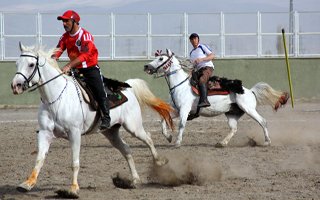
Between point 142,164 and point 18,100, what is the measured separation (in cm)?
1721

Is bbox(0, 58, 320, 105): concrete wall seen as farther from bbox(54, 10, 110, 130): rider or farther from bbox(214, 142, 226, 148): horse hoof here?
bbox(54, 10, 110, 130): rider

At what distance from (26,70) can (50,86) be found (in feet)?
1.38

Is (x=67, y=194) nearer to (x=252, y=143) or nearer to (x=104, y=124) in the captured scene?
(x=104, y=124)

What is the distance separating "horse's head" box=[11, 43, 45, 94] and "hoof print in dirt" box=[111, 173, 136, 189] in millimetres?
1714

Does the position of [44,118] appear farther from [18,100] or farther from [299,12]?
[299,12]

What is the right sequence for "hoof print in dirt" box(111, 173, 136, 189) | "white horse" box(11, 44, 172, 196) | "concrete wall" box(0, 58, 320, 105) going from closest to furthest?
"white horse" box(11, 44, 172, 196), "hoof print in dirt" box(111, 173, 136, 189), "concrete wall" box(0, 58, 320, 105)

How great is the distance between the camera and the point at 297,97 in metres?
31.1

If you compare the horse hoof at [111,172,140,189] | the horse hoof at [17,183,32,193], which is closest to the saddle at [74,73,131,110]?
the horse hoof at [111,172,140,189]

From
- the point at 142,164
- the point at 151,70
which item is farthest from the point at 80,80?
the point at 151,70

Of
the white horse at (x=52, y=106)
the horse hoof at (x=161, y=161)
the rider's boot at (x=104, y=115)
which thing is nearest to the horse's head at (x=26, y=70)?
the white horse at (x=52, y=106)

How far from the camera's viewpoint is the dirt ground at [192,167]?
1074 cm

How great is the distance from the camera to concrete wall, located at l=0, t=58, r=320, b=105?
30.1 metres

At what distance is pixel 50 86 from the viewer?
34.9 feet

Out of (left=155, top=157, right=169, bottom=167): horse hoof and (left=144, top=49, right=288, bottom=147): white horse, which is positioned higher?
(left=144, top=49, right=288, bottom=147): white horse
